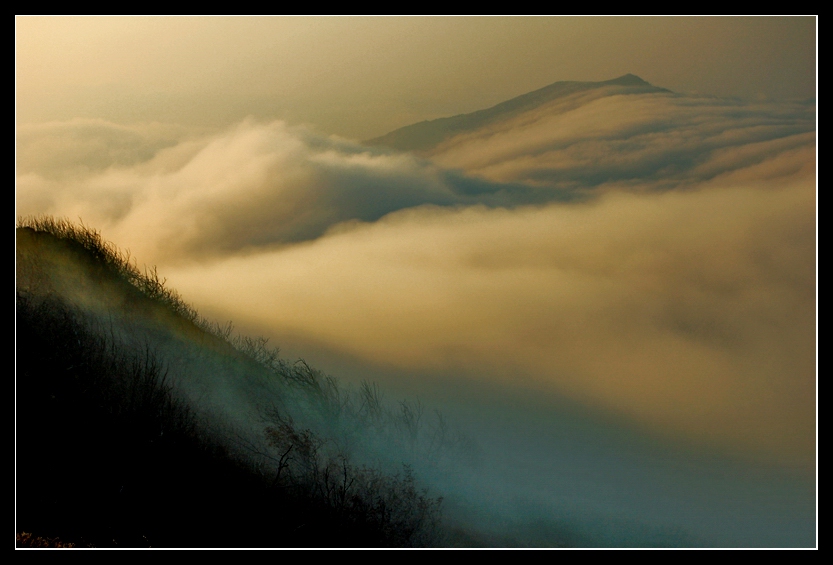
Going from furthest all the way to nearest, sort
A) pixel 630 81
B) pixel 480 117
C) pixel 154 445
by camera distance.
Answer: pixel 480 117
pixel 630 81
pixel 154 445

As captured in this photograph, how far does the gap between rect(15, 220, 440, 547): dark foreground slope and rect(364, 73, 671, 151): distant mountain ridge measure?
199 centimetres

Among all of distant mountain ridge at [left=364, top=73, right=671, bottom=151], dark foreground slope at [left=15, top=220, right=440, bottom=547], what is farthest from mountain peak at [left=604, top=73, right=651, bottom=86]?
dark foreground slope at [left=15, top=220, right=440, bottom=547]

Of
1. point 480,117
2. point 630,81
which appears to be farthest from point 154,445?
point 630,81

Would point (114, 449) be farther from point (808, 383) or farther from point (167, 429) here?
point (808, 383)

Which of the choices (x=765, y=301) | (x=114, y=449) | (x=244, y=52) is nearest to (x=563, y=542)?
(x=765, y=301)

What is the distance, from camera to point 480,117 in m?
6.84

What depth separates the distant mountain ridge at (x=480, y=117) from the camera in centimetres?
675

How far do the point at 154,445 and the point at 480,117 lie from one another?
11.9 feet

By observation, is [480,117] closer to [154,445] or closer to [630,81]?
[630,81]

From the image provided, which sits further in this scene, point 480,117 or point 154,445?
point 480,117

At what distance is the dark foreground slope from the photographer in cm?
637

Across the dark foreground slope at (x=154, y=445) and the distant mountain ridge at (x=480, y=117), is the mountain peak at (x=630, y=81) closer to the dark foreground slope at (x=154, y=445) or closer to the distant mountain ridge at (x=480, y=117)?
the distant mountain ridge at (x=480, y=117)

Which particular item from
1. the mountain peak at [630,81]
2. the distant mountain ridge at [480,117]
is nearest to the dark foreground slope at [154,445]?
the distant mountain ridge at [480,117]

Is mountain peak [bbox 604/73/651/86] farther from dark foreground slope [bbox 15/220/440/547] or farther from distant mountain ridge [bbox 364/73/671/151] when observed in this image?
dark foreground slope [bbox 15/220/440/547]
